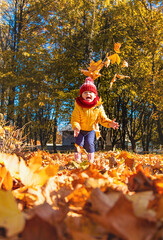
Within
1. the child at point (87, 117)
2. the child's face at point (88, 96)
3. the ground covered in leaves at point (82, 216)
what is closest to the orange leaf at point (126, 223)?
the ground covered in leaves at point (82, 216)

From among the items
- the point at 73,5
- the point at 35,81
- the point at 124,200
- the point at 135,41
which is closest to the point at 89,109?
the point at 124,200

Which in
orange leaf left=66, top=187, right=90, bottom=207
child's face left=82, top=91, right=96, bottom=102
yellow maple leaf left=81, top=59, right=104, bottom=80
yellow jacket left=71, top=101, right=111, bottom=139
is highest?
yellow maple leaf left=81, top=59, right=104, bottom=80

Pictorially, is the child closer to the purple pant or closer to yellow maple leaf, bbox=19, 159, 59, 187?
the purple pant

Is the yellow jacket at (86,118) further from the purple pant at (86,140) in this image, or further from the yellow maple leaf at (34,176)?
the yellow maple leaf at (34,176)

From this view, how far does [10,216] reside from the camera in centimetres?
40

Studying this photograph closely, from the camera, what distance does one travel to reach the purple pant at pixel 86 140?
3617 mm

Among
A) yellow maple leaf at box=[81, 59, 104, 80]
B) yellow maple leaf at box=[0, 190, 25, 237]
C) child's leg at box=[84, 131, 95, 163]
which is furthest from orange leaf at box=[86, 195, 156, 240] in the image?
child's leg at box=[84, 131, 95, 163]

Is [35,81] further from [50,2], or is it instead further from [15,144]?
[15,144]

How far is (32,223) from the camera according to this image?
365 mm

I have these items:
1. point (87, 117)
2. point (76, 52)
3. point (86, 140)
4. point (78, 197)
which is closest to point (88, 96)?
point (87, 117)

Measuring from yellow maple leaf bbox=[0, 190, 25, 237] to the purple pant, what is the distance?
3187 millimetres

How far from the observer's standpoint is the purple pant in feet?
11.9

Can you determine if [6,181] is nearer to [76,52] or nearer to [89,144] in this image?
[89,144]

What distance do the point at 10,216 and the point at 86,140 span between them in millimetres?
3365
